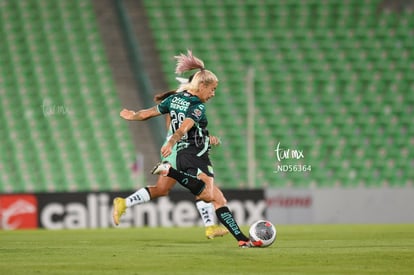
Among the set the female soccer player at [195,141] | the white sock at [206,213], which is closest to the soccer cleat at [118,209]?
the female soccer player at [195,141]

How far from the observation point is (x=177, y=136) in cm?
941

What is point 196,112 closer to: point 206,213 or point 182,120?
point 182,120

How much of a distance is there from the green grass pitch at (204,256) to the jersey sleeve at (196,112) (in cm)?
133

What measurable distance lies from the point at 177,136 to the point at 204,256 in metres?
1.34

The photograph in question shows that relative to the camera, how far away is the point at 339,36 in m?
23.0

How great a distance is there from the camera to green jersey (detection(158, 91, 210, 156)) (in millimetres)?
10148

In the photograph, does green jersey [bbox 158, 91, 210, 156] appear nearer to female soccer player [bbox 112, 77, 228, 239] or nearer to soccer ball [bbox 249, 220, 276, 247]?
female soccer player [bbox 112, 77, 228, 239]

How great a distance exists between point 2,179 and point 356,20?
30.7ft

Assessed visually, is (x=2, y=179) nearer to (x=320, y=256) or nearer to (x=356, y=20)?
(x=356, y=20)

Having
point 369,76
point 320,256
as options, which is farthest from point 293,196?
point 320,256

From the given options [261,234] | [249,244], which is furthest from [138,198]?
[261,234]

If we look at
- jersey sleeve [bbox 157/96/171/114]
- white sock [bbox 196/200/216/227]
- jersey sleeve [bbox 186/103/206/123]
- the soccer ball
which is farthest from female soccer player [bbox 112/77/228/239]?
the soccer ball

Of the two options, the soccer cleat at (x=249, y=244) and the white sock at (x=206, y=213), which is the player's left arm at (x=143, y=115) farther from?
the soccer cleat at (x=249, y=244)

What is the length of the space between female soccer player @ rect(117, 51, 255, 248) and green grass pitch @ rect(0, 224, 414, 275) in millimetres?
468
